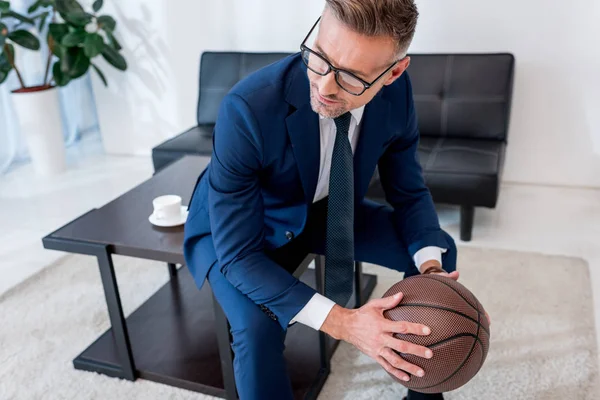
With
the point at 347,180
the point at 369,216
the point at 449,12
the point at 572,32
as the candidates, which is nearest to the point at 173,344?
the point at 369,216

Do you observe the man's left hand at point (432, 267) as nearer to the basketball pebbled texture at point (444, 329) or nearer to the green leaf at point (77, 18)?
the basketball pebbled texture at point (444, 329)

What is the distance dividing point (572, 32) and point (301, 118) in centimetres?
223

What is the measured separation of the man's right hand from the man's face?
0.47 meters

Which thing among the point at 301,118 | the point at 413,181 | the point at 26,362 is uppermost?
the point at 301,118

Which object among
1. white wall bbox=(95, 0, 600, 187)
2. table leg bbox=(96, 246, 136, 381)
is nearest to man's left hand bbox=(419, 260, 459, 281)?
table leg bbox=(96, 246, 136, 381)

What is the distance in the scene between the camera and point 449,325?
4.31ft

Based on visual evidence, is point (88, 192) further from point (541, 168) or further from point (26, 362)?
point (541, 168)

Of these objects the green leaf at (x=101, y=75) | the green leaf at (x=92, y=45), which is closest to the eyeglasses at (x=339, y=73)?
the green leaf at (x=92, y=45)

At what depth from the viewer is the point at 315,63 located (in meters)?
1.36

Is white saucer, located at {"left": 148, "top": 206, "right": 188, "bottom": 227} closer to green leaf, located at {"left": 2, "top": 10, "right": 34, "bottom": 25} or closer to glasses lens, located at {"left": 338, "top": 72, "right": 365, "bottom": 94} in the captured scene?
glasses lens, located at {"left": 338, "top": 72, "right": 365, "bottom": 94}

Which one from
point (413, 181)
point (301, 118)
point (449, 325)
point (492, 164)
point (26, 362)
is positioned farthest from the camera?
point (492, 164)

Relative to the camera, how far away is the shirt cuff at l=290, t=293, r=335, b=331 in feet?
4.80

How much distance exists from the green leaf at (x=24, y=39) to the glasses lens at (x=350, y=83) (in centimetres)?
278

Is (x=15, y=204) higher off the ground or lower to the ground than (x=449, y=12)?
lower
